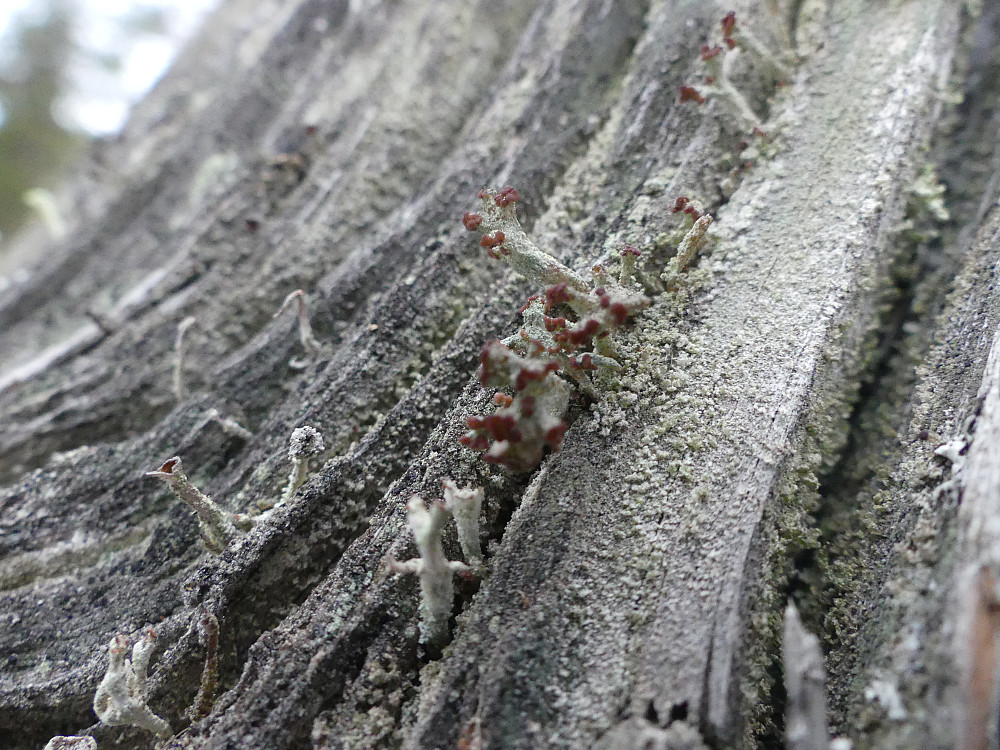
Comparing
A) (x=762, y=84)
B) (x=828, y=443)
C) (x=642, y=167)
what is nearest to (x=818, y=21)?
(x=762, y=84)

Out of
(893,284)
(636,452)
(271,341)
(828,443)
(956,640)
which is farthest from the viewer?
(271,341)

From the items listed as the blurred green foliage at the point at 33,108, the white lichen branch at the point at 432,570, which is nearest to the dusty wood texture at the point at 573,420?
the white lichen branch at the point at 432,570

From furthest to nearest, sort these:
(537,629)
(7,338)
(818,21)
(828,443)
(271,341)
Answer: (7,338), (818,21), (271,341), (828,443), (537,629)

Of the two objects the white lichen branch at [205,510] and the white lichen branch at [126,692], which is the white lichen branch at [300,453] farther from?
the white lichen branch at [126,692]

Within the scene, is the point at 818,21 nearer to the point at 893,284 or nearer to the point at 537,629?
the point at 893,284

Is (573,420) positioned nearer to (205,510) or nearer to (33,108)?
(205,510)

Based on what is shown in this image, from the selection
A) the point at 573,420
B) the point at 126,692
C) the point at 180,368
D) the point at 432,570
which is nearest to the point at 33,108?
the point at 180,368
